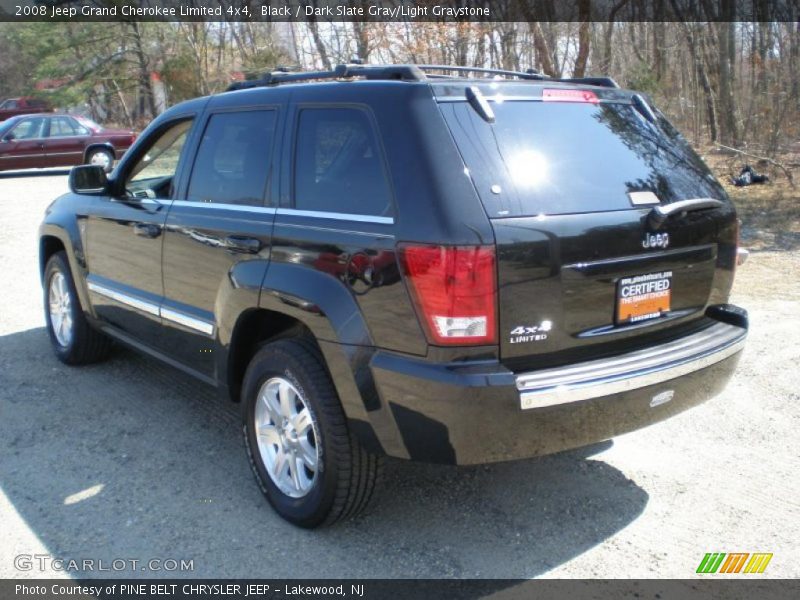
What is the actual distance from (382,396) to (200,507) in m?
1.28

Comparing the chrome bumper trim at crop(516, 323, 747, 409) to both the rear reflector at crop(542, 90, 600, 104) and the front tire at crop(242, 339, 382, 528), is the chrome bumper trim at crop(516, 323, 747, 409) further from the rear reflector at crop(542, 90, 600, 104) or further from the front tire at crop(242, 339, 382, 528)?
the rear reflector at crop(542, 90, 600, 104)

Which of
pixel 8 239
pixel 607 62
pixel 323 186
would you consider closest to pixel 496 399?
pixel 323 186

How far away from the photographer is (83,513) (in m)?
3.74

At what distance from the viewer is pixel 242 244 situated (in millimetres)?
3787

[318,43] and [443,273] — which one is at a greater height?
[318,43]

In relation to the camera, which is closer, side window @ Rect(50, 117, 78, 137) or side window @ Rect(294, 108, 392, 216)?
side window @ Rect(294, 108, 392, 216)

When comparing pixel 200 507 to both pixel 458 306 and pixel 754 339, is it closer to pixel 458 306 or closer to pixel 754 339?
pixel 458 306

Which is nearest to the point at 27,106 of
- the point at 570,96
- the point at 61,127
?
the point at 61,127

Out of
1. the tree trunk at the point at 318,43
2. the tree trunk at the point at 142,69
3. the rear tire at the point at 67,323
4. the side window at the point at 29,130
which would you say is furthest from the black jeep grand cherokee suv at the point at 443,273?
the tree trunk at the point at 142,69

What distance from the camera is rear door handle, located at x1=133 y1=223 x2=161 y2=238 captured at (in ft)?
15.0

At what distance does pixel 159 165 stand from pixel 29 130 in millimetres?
16892

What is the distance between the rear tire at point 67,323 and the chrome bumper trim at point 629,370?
12.6 feet

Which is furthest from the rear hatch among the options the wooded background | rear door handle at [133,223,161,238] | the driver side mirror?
the wooded background

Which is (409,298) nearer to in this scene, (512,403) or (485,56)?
(512,403)
